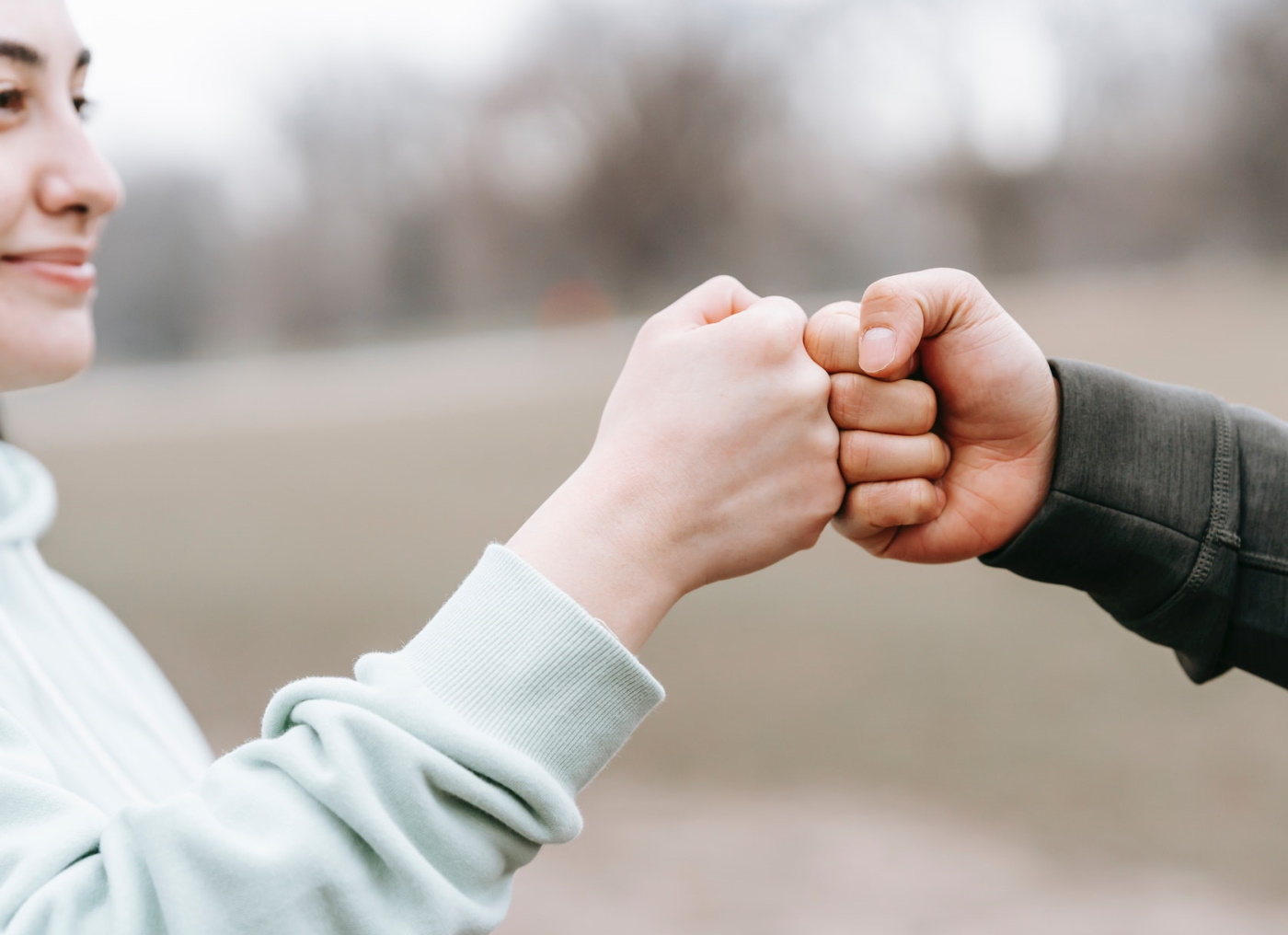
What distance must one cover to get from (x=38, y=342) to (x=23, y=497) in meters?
0.33

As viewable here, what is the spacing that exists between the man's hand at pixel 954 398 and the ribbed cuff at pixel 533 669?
632mm

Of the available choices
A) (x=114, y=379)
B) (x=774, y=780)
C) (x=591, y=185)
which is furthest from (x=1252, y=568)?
(x=591, y=185)

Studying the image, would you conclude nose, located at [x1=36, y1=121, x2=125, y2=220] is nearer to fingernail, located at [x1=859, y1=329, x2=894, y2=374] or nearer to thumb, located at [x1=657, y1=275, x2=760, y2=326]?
thumb, located at [x1=657, y1=275, x2=760, y2=326]

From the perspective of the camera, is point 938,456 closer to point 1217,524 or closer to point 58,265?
point 1217,524

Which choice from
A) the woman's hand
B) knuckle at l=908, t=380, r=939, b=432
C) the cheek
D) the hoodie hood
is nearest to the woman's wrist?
the woman's hand

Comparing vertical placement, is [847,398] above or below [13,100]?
below

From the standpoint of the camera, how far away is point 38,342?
1407mm

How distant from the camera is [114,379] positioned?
31141 mm

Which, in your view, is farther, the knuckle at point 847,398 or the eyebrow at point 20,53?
the knuckle at point 847,398

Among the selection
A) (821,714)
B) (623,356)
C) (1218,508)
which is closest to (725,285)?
(1218,508)

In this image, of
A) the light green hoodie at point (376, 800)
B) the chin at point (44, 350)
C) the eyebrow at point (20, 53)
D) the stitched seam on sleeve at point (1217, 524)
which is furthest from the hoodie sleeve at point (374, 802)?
the stitched seam on sleeve at point (1217, 524)

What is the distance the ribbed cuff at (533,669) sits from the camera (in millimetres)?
1008

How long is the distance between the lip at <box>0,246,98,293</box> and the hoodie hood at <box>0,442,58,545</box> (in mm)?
319

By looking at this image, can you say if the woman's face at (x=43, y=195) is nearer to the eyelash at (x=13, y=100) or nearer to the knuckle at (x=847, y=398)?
the eyelash at (x=13, y=100)
